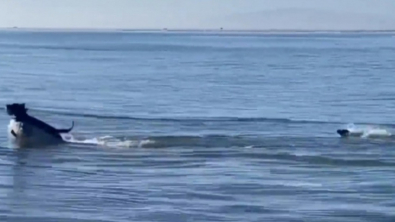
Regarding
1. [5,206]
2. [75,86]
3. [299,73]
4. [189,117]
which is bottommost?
[5,206]

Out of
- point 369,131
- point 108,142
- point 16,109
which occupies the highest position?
point 369,131

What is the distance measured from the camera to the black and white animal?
27375 mm

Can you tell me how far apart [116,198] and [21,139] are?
30.2 ft

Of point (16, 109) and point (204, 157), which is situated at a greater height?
point (16, 109)

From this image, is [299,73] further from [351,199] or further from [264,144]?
[351,199]

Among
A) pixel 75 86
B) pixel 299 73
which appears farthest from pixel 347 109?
pixel 299 73

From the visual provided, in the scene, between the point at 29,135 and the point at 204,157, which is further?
the point at 29,135

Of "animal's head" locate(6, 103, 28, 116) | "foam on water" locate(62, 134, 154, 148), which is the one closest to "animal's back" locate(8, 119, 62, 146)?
"animal's head" locate(6, 103, 28, 116)

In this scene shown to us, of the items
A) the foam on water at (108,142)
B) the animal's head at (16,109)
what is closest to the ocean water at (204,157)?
the foam on water at (108,142)

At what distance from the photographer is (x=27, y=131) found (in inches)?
1082

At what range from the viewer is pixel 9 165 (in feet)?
76.4

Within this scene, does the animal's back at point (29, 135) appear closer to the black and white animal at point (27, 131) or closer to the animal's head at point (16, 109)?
the black and white animal at point (27, 131)

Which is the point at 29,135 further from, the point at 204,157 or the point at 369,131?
the point at 369,131

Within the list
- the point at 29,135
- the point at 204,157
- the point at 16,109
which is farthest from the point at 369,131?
the point at 16,109
